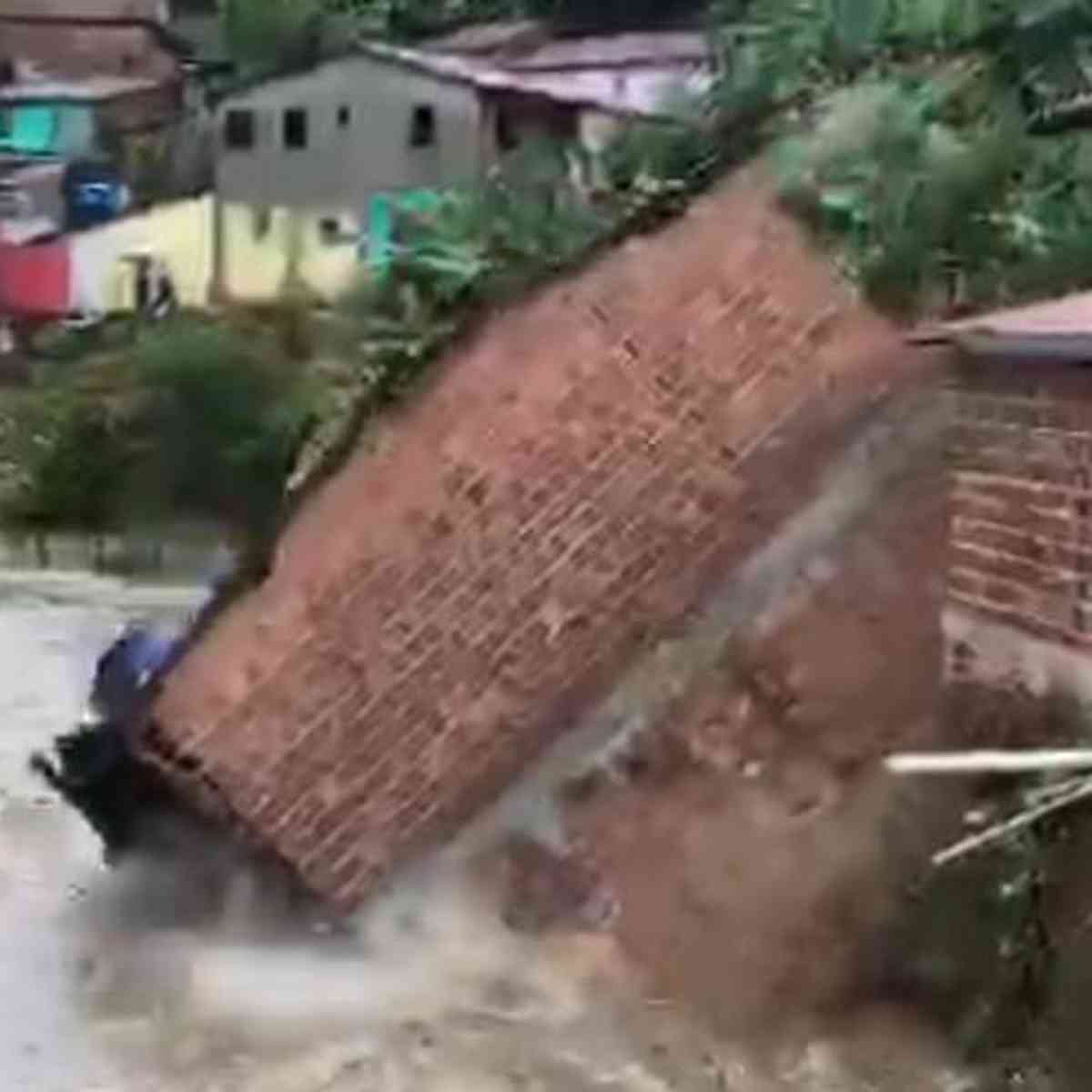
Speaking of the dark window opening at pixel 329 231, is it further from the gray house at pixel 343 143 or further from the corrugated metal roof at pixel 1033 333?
the corrugated metal roof at pixel 1033 333

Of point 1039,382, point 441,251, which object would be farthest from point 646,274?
point 1039,382

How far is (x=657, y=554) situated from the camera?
9797mm

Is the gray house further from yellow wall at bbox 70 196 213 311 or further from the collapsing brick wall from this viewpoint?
the collapsing brick wall

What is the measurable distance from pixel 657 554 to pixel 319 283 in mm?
20346

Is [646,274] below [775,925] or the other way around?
the other way around

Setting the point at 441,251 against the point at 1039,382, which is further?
the point at 441,251

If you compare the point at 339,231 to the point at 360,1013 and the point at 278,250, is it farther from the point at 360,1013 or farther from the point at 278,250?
the point at 360,1013

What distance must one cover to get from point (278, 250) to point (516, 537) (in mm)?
21396

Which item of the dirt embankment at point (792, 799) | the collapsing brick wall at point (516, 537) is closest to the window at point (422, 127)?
the collapsing brick wall at point (516, 537)

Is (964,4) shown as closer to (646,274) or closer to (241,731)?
(646,274)

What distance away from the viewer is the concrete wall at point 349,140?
30.5 metres

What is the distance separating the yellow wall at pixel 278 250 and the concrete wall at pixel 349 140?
10.5 inches

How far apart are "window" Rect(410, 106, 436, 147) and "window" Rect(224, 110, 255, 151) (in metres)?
1.97

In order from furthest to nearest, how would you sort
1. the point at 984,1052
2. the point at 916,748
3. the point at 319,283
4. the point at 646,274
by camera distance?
the point at 319,283
the point at 646,274
the point at 916,748
the point at 984,1052
